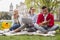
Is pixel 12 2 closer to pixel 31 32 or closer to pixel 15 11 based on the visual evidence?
pixel 15 11

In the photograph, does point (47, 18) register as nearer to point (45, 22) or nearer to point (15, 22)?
point (45, 22)

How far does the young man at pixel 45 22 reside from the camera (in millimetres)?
2160

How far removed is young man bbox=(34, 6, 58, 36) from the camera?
2160 millimetres

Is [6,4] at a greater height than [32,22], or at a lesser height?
greater

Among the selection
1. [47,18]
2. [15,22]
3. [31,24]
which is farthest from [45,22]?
[15,22]

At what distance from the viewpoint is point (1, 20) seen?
2.20m

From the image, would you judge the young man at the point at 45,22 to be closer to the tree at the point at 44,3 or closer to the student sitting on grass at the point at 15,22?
the tree at the point at 44,3

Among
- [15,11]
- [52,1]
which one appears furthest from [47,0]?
[15,11]

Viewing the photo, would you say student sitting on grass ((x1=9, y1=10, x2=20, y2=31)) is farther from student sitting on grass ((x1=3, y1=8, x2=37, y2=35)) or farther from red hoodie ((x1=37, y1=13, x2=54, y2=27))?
red hoodie ((x1=37, y1=13, x2=54, y2=27))

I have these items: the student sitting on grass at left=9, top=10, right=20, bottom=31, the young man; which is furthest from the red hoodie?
the student sitting on grass at left=9, top=10, right=20, bottom=31

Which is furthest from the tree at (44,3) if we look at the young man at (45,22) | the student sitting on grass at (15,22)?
the student sitting on grass at (15,22)

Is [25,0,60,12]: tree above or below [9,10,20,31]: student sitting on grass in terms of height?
above

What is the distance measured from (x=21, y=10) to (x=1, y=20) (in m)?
0.28

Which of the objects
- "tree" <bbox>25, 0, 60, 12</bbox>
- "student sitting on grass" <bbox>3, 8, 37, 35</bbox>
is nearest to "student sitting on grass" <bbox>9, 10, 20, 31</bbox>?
"student sitting on grass" <bbox>3, 8, 37, 35</bbox>
